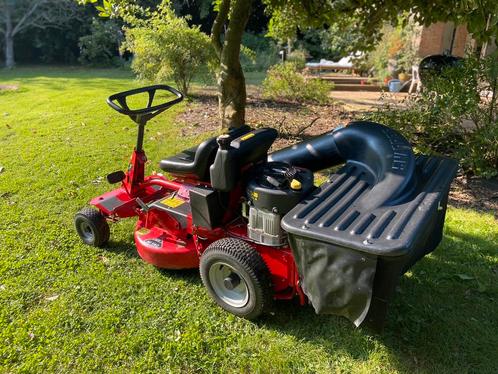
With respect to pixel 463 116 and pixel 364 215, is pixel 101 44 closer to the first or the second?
pixel 463 116

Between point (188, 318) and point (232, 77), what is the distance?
4.11m

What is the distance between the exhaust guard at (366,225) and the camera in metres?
1.93

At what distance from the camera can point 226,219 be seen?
294cm

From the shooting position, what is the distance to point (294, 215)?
2164mm

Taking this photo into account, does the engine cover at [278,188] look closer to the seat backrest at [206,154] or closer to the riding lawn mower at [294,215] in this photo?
the riding lawn mower at [294,215]

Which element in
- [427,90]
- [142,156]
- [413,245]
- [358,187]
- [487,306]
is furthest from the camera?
[427,90]

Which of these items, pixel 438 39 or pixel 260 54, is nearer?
pixel 438 39

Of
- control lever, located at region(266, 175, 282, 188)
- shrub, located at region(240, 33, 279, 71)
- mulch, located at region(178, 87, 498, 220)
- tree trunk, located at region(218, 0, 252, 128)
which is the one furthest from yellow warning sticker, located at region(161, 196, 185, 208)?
shrub, located at region(240, 33, 279, 71)

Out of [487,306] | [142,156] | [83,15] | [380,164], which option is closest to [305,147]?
[380,164]

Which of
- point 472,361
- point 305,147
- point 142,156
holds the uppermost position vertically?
point 305,147

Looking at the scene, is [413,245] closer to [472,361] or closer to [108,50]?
[472,361]

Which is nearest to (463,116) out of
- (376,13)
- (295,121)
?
(376,13)

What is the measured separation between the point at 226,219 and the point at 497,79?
3.64m

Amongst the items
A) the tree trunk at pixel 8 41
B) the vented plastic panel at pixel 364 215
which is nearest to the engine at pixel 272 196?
the vented plastic panel at pixel 364 215
